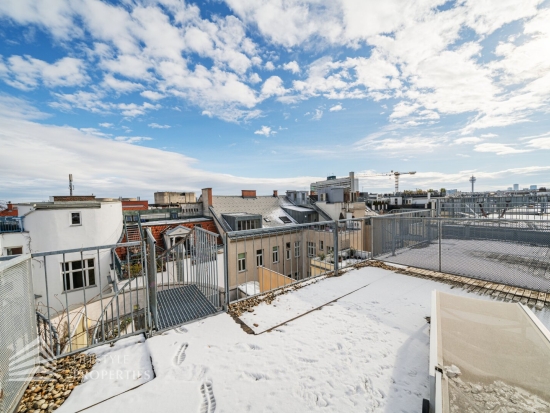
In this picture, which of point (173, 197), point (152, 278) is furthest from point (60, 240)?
point (173, 197)

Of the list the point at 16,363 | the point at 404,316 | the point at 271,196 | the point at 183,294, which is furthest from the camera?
the point at 271,196

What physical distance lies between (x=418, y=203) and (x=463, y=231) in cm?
3492

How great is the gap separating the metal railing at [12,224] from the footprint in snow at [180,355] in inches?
598

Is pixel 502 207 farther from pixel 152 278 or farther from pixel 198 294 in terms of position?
pixel 152 278

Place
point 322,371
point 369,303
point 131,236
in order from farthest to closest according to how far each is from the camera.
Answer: point 131,236, point 369,303, point 322,371

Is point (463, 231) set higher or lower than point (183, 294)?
higher

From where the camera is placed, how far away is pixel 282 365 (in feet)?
8.30

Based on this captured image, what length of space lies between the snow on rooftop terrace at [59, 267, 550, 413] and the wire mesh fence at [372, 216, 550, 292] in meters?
1.11

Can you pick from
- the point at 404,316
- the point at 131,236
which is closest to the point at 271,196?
the point at 131,236

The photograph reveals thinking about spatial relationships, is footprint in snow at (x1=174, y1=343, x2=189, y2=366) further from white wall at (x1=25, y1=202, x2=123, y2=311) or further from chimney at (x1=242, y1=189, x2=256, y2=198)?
chimney at (x1=242, y1=189, x2=256, y2=198)

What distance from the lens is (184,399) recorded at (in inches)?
83.1

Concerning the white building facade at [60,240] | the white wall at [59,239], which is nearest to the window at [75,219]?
the white building facade at [60,240]

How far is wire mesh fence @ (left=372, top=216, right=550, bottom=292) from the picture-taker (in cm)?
431

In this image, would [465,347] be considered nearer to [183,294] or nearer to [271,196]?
[183,294]
